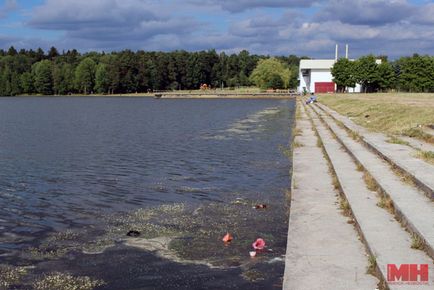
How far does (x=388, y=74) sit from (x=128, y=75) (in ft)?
304

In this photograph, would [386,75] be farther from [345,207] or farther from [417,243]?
[417,243]

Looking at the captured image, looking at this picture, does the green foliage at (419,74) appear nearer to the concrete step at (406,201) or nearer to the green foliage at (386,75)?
the green foliage at (386,75)

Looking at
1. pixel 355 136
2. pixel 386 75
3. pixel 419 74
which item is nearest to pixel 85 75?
pixel 386 75

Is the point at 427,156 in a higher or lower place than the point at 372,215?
higher

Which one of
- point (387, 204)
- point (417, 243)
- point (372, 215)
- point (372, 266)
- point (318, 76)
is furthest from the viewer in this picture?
point (318, 76)

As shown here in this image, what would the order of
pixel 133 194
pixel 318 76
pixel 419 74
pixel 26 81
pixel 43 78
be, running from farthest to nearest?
pixel 26 81 < pixel 43 78 < pixel 318 76 < pixel 419 74 < pixel 133 194

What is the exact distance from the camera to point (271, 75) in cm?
15862

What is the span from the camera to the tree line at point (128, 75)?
174625 millimetres

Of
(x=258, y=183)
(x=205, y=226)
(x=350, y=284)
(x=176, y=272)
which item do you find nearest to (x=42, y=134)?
(x=258, y=183)

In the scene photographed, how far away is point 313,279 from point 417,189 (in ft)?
15.8

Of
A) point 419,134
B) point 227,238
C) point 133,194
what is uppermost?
point 419,134
